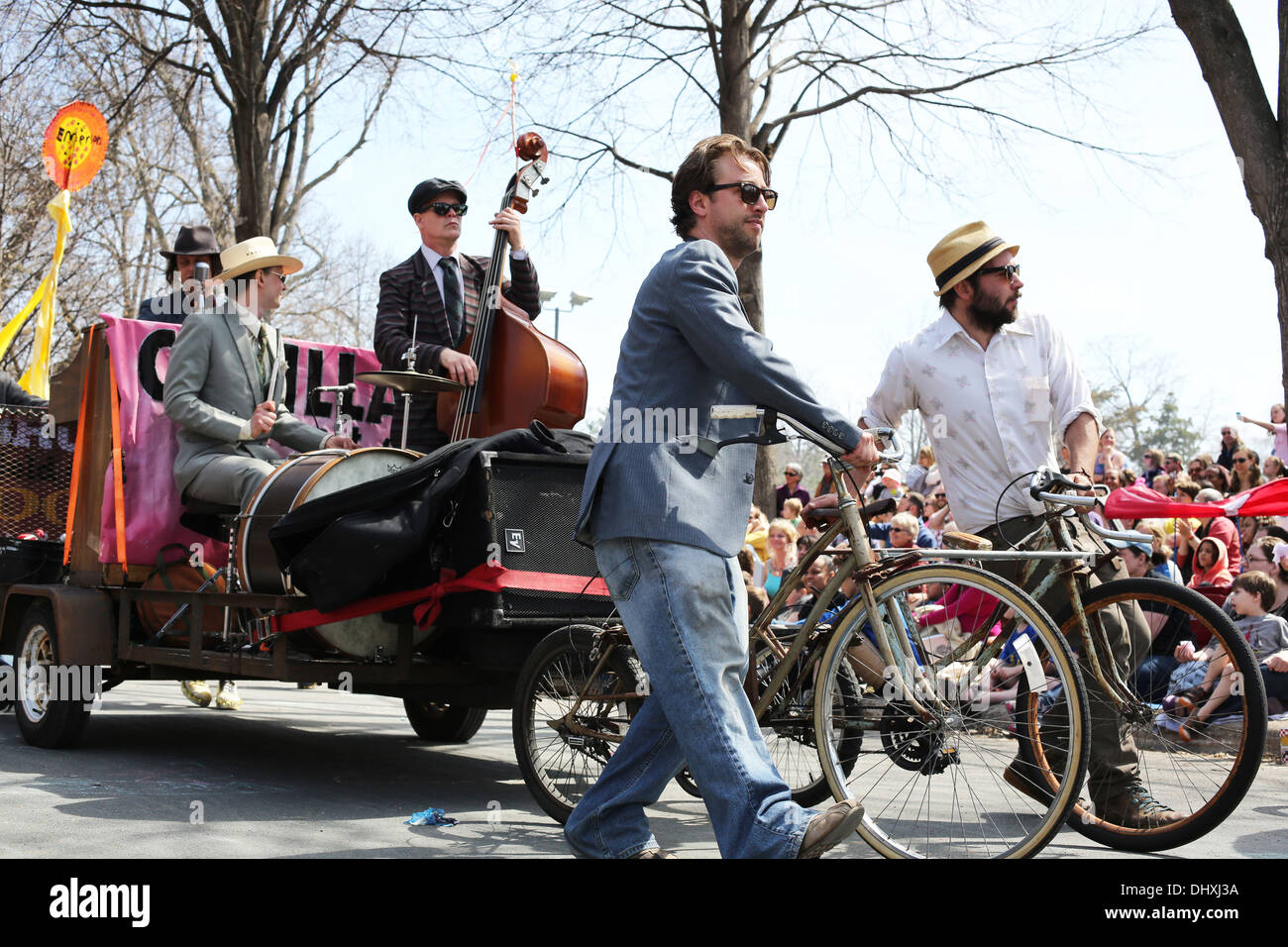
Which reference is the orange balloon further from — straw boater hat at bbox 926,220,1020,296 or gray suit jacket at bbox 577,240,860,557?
gray suit jacket at bbox 577,240,860,557

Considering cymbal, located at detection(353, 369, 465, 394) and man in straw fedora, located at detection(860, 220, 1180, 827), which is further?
cymbal, located at detection(353, 369, 465, 394)

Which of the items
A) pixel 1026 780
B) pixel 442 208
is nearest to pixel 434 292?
pixel 442 208

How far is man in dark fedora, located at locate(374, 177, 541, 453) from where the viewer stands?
6.32 m

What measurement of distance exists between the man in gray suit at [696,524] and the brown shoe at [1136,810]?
1.52 metres

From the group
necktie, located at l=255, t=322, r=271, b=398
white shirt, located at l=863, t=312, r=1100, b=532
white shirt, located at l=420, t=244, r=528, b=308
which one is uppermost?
white shirt, located at l=420, t=244, r=528, b=308

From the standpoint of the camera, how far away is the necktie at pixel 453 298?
6578mm

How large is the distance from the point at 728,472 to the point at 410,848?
6.13 ft

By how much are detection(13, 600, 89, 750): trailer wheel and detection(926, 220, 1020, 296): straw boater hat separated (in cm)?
466

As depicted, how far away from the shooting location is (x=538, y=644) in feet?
17.4

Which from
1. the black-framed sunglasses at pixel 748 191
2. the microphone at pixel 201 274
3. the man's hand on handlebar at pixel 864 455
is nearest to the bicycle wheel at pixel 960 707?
the man's hand on handlebar at pixel 864 455

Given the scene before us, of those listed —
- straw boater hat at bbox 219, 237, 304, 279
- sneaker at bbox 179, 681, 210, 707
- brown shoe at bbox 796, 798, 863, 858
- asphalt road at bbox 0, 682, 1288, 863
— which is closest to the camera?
brown shoe at bbox 796, 798, 863, 858

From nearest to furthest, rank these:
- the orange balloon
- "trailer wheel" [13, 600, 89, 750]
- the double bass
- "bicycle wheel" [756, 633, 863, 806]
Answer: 1. "bicycle wheel" [756, 633, 863, 806]
2. the double bass
3. "trailer wheel" [13, 600, 89, 750]
4. the orange balloon

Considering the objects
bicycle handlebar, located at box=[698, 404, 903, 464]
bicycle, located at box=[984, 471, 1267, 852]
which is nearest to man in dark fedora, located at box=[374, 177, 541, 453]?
bicycle handlebar, located at box=[698, 404, 903, 464]

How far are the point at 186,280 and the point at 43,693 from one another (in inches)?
99.3
